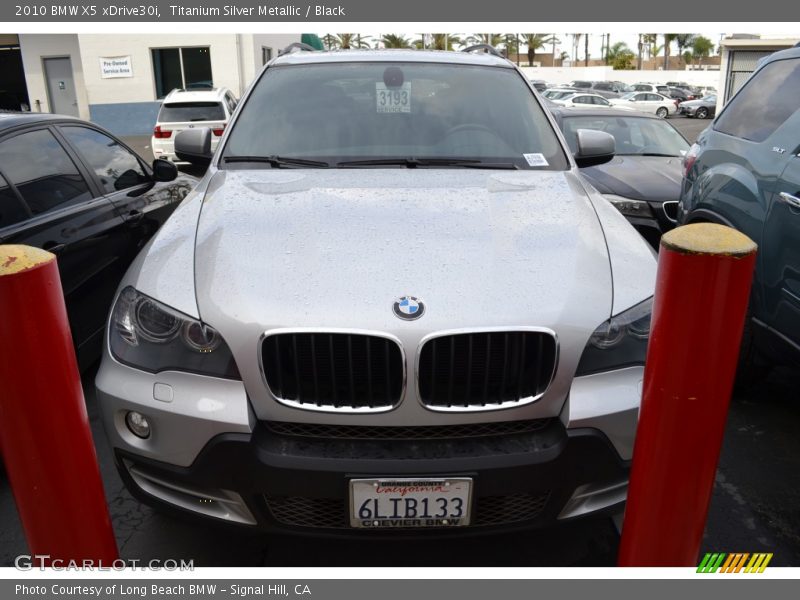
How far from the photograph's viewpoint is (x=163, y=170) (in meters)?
4.71

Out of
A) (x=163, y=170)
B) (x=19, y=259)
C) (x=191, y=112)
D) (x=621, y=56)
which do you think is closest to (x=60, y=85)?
(x=191, y=112)

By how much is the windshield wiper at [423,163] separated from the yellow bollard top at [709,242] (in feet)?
5.40

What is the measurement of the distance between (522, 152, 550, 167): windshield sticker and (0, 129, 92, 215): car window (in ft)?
7.87

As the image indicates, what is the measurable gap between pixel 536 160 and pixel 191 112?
1153 centimetres

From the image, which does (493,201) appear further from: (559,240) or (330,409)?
(330,409)

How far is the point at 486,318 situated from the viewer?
6.86 feet

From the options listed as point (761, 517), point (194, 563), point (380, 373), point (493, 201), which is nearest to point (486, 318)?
point (380, 373)

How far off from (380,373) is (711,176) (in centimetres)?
276

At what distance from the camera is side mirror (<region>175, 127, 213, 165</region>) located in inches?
148

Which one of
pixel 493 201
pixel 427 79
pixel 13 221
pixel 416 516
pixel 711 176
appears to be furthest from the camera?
pixel 711 176

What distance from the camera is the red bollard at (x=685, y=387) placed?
1616 mm

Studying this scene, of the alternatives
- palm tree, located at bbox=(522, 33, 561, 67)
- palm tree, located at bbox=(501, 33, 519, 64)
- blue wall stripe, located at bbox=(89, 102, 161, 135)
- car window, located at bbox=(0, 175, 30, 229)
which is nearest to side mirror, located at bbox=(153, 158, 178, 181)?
car window, located at bbox=(0, 175, 30, 229)

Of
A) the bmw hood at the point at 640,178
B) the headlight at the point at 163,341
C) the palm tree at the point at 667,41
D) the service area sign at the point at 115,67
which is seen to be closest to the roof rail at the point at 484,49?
the bmw hood at the point at 640,178

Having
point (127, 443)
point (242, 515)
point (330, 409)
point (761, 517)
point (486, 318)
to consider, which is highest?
point (486, 318)
